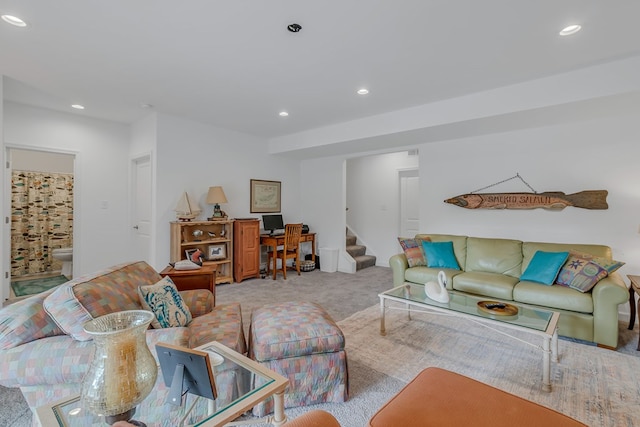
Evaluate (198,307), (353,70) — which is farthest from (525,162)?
(198,307)

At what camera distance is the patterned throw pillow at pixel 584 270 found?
264cm

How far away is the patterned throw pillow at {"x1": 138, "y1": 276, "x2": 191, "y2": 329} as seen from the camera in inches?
66.7

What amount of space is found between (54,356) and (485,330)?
3196mm

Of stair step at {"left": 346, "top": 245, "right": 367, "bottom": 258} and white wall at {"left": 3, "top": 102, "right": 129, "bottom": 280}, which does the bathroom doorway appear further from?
stair step at {"left": 346, "top": 245, "right": 367, "bottom": 258}

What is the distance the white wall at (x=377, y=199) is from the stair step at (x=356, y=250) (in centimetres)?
20

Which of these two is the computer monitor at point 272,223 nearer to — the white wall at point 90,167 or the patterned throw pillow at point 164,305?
the white wall at point 90,167

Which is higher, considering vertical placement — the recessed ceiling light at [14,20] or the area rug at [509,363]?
the recessed ceiling light at [14,20]

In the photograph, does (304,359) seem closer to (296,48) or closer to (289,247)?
(296,48)

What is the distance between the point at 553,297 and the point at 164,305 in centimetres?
320

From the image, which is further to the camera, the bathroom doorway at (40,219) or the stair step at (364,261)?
the stair step at (364,261)

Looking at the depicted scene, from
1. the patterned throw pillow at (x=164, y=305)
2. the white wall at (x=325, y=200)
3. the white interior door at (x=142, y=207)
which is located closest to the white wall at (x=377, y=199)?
the white wall at (x=325, y=200)

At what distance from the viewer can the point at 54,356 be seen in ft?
4.12

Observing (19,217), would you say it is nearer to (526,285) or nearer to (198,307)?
(198,307)

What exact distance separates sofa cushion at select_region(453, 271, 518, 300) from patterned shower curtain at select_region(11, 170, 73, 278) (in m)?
6.59
